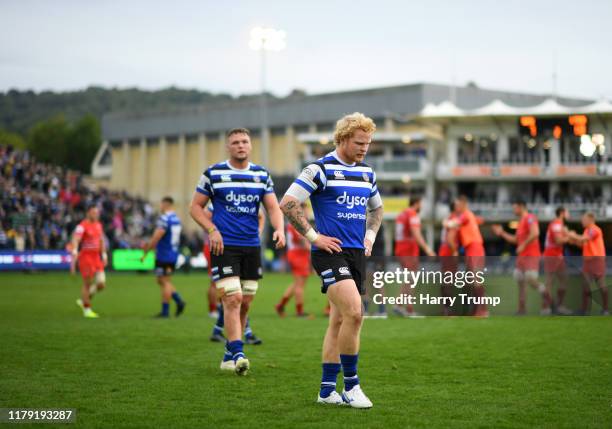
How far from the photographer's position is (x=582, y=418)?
26.5ft

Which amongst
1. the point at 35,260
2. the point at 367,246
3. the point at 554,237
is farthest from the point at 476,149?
the point at 367,246

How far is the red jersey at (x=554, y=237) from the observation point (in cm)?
2061

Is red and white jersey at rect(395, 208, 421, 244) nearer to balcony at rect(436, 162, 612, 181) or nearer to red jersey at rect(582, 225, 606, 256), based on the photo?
red jersey at rect(582, 225, 606, 256)

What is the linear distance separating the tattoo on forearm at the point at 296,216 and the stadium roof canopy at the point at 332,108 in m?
59.8

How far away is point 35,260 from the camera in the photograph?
43875mm

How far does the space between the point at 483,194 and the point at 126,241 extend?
29.3 meters

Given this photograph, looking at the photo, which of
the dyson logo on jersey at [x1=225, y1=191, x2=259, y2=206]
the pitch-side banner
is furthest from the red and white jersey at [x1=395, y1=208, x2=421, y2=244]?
the pitch-side banner

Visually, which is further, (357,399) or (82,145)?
(82,145)

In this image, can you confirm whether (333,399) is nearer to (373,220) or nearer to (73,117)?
(373,220)

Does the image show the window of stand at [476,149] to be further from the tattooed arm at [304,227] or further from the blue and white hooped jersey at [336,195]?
the tattooed arm at [304,227]

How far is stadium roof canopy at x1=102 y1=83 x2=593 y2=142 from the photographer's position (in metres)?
75.8

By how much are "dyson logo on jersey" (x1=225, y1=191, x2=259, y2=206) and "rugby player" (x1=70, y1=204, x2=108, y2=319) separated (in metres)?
9.49

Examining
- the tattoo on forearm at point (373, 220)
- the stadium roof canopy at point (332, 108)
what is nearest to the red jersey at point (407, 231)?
the tattoo on forearm at point (373, 220)

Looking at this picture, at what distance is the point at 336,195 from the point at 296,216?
0.41 metres
